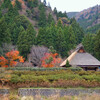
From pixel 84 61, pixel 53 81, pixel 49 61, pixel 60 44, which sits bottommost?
pixel 49 61

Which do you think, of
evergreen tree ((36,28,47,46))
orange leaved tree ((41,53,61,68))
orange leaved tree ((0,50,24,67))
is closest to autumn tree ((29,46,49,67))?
orange leaved tree ((41,53,61,68))

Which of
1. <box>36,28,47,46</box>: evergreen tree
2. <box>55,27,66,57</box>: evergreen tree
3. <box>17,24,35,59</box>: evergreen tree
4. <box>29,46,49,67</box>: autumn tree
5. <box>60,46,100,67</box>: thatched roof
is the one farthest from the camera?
<box>55,27,66,57</box>: evergreen tree

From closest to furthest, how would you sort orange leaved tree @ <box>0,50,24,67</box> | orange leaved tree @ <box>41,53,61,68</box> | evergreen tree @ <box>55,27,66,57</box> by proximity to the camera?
1. orange leaved tree @ <box>0,50,24,67</box>
2. orange leaved tree @ <box>41,53,61,68</box>
3. evergreen tree @ <box>55,27,66,57</box>

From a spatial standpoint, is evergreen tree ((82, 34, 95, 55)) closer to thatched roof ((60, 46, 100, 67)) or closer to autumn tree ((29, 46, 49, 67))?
autumn tree ((29, 46, 49, 67))

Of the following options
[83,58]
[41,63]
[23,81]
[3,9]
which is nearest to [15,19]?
[3,9]

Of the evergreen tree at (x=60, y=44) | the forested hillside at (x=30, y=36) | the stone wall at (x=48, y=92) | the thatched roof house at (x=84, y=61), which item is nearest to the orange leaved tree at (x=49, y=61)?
the forested hillside at (x=30, y=36)

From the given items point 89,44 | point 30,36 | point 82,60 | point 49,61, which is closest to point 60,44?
point 89,44

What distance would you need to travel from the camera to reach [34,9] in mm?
62188

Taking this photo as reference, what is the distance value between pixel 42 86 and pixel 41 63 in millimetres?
16516

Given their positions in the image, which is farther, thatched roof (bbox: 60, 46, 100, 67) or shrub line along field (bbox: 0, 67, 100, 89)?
thatched roof (bbox: 60, 46, 100, 67)

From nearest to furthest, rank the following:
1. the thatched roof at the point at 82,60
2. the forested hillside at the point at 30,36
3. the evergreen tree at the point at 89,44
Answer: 1. the thatched roof at the point at 82,60
2. the forested hillside at the point at 30,36
3. the evergreen tree at the point at 89,44

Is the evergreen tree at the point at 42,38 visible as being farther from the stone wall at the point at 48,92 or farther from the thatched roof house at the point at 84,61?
the stone wall at the point at 48,92

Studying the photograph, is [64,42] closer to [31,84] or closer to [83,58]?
[83,58]

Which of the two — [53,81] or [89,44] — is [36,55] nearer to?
[89,44]
